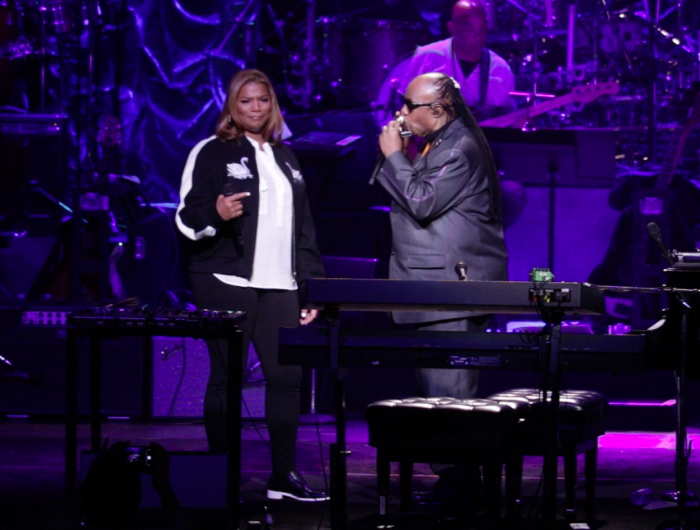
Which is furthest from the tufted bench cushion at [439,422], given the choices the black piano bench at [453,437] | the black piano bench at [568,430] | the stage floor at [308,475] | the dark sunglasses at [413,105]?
the dark sunglasses at [413,105]

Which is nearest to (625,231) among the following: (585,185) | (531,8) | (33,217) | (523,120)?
(585,185)

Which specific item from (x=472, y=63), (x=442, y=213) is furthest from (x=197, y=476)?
(x=472, y=63)

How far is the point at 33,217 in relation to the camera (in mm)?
7414

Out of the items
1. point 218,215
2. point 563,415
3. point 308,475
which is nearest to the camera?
point 563,415

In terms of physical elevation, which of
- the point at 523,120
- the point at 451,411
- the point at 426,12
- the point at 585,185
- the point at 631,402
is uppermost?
the point at 426,12

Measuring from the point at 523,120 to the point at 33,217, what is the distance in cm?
355

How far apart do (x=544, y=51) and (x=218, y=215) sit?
4.13 meters

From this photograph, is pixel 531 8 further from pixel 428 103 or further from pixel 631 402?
pixel 428 103

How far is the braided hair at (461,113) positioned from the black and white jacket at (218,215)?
27.5 inches

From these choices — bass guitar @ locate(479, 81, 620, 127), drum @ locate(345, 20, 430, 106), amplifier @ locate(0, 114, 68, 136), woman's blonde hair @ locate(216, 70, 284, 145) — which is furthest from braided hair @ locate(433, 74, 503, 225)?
amplifier @ locate(0, 114, 68, 136)

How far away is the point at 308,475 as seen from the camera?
4574mm

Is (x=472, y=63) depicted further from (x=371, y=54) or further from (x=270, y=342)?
(x=270, y=342)

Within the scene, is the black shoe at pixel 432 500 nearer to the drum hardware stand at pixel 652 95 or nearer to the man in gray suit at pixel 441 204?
the man in gray suit at pixel 441 204

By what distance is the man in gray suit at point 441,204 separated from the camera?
367 centimetres
